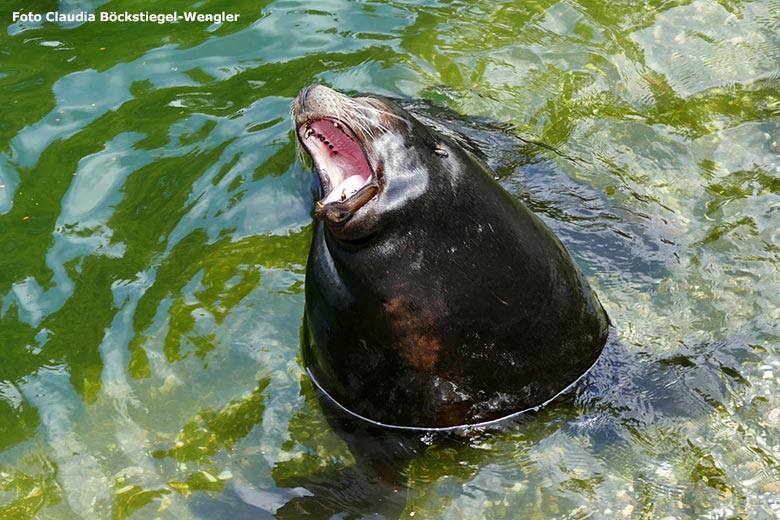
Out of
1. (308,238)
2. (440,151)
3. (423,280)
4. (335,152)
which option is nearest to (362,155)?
(335,152)

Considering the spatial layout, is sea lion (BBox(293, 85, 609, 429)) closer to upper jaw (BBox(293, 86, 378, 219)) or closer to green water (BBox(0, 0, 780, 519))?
upper jaw (BBox(293, 86, 378, 219))

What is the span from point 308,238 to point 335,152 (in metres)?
1.91

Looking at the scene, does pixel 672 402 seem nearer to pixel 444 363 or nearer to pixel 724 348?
pixel 724 348

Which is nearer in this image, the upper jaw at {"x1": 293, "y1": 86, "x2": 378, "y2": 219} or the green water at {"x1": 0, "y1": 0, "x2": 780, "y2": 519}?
the upper jaw at {"x1": 293, "y1": 86, "x2": 378, "y2": 219}

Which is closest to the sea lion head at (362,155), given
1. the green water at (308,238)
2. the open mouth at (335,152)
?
the open mouth at (335,152)

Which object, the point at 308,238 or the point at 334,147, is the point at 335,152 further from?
the point at 308,238

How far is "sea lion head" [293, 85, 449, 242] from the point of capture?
4.34 meters

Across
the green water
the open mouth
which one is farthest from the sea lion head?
the green water

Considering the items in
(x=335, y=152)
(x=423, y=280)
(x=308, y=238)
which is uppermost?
(x=335, y=152)

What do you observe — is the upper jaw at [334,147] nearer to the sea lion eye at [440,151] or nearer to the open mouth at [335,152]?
the open mouth at [335,152]

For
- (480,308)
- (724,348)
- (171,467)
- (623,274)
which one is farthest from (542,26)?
(171,467)

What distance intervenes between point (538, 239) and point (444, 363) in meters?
0.79

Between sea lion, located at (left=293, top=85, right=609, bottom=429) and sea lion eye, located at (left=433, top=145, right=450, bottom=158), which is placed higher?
sea lion eye, located at (left=433, top=145, right=450, bottom=158)

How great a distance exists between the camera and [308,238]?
6.68 m
